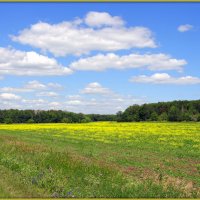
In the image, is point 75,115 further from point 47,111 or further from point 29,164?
point 29,164

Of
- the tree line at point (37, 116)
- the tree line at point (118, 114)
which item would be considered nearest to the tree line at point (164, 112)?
the tree line at point (118, 114)

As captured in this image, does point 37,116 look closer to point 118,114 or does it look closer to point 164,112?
point 118,114

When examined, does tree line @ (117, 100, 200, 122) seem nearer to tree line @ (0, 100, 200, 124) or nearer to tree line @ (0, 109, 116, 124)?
tree line @ (0, 100, 200, 124)

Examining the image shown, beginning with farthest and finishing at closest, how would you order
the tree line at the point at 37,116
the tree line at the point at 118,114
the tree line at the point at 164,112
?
the tree line at the point at 37,116
the tree line at the point at 118,114
the tree line at the point at 164,112

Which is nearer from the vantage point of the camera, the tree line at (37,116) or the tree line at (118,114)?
the tree line at (118,114)

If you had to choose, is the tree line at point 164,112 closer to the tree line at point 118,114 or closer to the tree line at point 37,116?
the tree line at point 118,114

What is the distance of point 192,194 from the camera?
13.4 metres

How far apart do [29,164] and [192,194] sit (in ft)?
23.5

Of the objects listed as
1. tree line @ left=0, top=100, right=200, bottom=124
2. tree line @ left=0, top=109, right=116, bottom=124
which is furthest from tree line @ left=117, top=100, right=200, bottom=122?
tree line @ left=0, top=109, right=116, bottom=124

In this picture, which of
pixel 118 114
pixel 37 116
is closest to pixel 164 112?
pixel 118 114

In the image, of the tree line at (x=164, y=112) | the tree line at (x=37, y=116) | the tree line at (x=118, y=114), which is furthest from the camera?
the tree line at (x=37, y=116)

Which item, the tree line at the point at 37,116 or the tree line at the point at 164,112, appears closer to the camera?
the tree line at the point at 164,112

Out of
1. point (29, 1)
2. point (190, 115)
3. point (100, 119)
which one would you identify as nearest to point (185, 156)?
point (29, 1)

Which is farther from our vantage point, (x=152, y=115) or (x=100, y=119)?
(x=100, y=119)
